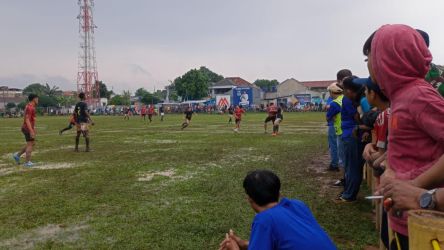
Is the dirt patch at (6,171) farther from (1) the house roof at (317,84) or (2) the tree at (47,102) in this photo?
(2) the tree at (47,102)

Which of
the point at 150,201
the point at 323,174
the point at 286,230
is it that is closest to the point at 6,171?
the point at 150,201

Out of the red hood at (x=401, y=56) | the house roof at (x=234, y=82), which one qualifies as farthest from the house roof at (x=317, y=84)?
the red hood at (x=401, y=56)

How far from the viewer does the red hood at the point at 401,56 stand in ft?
5.82

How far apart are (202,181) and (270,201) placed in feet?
17.6

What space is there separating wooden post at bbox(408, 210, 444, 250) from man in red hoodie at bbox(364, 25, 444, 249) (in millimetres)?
440

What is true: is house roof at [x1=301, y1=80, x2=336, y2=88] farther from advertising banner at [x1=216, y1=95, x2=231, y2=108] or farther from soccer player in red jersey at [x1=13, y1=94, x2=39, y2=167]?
soccer player in red jersey at [x1=13, y1=94, x2=39, y2=167]

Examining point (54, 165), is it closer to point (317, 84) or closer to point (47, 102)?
point (47, 102)

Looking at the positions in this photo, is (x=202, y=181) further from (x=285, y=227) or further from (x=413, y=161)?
(x=413, y=161)

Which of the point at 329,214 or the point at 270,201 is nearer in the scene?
the point at 270,201

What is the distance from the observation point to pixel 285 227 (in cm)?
229

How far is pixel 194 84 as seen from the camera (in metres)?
87.2

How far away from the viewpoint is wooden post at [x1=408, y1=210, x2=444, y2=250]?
1.20 m

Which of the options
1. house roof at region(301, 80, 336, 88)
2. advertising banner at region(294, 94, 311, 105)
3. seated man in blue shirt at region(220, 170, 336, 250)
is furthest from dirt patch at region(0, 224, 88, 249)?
house roof at region(301, 80, 336, 88)

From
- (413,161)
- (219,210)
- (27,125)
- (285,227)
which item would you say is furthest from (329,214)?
(27,125)
